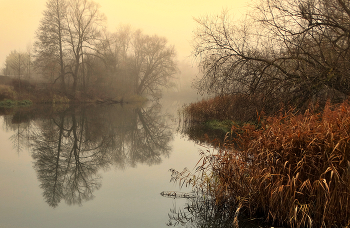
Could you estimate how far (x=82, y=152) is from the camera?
9203 millimetres

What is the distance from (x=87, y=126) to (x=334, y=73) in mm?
11179

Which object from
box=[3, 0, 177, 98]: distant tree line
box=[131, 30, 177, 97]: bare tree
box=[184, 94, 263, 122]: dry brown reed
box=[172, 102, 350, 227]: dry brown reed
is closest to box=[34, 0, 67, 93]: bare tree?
box=[3, 0, 177, 98]: distant tree line

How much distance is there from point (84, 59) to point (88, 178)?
28865 mm

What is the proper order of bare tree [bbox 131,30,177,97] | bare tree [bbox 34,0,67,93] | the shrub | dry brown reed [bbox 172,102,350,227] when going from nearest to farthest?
1. dry brown reed [bbox 172,102,350,227]
2. the shrub
3. bare tree [bbox 34,0,67,93]
4. bare tree [bbox 131,30,177,97]

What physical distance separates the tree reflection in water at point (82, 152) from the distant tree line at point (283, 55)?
328cm

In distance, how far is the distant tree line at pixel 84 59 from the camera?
30.2 meters

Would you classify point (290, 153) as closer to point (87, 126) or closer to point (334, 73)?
point (334, 73)

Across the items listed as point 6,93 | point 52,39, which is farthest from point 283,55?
point 52,39

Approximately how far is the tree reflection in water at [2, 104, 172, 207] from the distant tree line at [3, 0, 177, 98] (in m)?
17.2

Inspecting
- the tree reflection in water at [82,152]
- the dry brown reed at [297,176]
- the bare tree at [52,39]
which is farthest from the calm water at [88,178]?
the bare tree at [52,39]

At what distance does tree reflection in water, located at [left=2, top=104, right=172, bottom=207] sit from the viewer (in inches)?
237

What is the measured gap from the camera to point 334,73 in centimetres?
829

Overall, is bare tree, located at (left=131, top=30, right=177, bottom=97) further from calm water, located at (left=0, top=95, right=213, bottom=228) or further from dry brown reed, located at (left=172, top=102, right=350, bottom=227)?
dry brown reed, located at (left=172, top=102, right=350, bottom=227)

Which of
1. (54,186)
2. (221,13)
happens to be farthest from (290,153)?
(221,13)
